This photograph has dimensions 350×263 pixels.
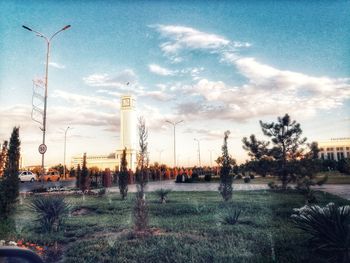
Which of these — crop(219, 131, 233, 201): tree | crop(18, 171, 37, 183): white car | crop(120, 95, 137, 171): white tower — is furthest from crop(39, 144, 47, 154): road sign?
crop(120, 95, 137, 171): white tower

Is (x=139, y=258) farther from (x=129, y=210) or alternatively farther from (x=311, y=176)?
(x=311, y=176)

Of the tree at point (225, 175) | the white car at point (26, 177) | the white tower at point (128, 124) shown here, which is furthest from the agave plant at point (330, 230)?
the white tower at point (128, 124)

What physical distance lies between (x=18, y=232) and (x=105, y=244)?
3.46m

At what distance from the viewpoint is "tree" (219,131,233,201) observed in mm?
15039

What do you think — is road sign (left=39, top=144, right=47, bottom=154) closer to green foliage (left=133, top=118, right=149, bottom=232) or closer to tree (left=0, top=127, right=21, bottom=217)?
tree (left=0, top=127, right=21, bottom=217)

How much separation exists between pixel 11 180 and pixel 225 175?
32.9 ft

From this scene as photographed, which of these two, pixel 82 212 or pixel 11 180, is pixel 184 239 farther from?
pixel 11 180

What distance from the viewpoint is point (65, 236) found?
8.31m

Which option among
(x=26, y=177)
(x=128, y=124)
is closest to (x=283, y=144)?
(x=26, y=177)

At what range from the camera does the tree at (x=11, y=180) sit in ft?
35.9

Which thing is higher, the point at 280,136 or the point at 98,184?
the point at 280,136

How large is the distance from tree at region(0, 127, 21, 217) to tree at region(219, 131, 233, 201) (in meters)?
9.62

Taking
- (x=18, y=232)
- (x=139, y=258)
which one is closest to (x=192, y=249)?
(x=139, y=258)

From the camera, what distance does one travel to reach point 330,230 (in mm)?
5438
